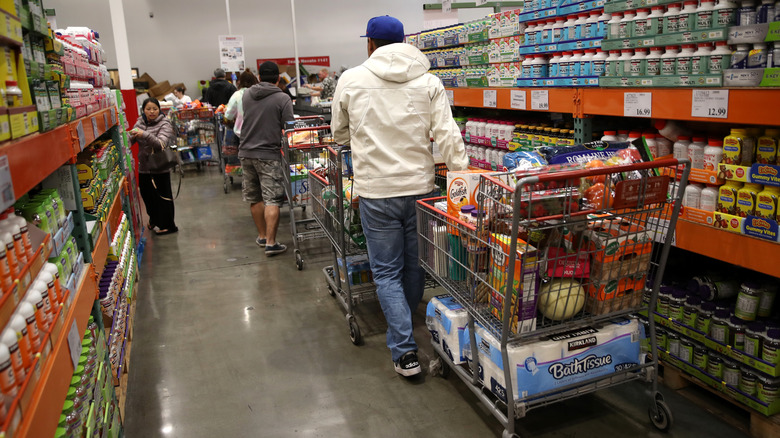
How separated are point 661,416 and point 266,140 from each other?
411cm

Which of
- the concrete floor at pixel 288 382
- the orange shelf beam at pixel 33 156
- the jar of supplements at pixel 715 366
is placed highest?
the orange shelf beam at pixel 33 156

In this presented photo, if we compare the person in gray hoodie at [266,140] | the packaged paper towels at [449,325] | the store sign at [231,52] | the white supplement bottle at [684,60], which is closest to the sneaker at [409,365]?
the packaged paper towels at [449,325]

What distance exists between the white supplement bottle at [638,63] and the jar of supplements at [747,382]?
151 centimetres

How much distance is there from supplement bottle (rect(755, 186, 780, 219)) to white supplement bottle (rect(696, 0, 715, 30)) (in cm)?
77

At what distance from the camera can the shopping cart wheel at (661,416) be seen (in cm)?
265

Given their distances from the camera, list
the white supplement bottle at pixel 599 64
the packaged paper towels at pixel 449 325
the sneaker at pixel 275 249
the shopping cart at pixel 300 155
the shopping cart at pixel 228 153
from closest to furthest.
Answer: the packaged paper towels at pixel 449 325
the white supplement bottle at pixel 599 64
the shopping cart at pixel 300 155
the sneaker at pixel 275 249
the shopping cart at pixel 228 153

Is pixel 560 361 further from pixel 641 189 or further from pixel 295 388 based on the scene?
pixel 295 388

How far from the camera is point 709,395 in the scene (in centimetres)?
301

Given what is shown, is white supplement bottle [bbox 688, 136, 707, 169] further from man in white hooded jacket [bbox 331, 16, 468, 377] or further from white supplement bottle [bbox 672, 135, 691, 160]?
man in white hooded jacket [bbox 331, 16, 468, 377]

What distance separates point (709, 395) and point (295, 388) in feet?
7.30

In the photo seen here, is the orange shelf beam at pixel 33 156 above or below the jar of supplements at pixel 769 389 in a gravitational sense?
above

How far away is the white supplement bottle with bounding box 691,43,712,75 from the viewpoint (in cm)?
259

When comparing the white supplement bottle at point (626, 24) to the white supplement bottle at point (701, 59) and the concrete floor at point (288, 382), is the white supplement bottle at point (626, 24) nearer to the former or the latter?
the white supplement bottle at point (701, 59)

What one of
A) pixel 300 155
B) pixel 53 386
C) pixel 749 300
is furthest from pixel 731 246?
pixel 300 155
